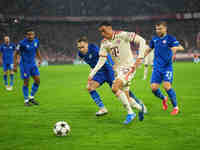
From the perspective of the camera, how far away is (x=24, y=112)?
8.59 meters

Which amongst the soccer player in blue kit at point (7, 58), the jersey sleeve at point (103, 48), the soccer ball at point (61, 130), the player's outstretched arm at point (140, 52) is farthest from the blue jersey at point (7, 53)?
the soccer ball at point (61, 130)

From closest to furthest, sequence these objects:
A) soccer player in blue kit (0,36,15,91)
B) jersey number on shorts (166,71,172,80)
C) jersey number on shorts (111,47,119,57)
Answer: jersey number on shorts (111,47,119,57) < jersey number on shorts (166,71,172,80) < soccer player in blue kit (0,36,15,91)

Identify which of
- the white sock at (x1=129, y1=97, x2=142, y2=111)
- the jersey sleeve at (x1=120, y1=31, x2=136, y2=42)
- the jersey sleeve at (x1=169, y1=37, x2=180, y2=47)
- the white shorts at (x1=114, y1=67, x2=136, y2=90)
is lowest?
the white sock at (x1=129, y1=97, x2=142, y2=111)

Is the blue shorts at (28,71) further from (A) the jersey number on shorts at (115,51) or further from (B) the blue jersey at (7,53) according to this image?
(B) the blue jersey at (7,53)

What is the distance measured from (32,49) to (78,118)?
10.5ft

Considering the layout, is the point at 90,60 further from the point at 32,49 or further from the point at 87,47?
the point at 32,49

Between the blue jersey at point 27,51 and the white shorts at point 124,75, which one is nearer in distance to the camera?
the white shorts at point 124,75

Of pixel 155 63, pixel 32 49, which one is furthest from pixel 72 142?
pixel 32 49

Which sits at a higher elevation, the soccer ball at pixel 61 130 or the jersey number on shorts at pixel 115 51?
the jersey number on shorts at pixel 115 51

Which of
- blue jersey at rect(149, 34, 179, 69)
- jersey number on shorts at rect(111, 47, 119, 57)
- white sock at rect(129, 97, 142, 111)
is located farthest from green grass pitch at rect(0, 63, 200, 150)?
jersey number on shorts at rect(111, 47, 119, 57)

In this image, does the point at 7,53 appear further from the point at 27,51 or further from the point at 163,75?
the point at 163,75

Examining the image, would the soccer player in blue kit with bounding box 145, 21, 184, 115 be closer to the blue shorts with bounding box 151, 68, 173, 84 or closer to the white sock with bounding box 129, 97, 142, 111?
the blue shorts with bounding box 151, 68, 173, 84

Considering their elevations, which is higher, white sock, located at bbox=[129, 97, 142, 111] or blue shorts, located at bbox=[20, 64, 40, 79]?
blue shorts, located at bbox=[20, 64, 40, 79]

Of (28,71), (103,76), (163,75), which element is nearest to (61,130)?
(103,76)
